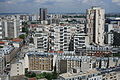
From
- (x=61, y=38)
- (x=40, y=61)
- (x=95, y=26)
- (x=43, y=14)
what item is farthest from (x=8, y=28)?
(x=43, y=14)

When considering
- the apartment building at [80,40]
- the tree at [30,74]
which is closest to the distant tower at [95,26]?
the apartment building at [80,40]

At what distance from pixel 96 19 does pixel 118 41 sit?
167 centimetres

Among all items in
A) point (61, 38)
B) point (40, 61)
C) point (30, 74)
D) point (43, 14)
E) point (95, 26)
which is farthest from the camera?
point (43, 14)

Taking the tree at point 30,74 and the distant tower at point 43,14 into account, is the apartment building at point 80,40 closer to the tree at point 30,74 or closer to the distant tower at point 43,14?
the tree at point 30,74

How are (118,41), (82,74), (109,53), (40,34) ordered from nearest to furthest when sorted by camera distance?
(82,74), (109,53), (40,34), (118,41)

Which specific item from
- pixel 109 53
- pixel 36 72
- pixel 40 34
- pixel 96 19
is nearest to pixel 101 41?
pixel 96 19

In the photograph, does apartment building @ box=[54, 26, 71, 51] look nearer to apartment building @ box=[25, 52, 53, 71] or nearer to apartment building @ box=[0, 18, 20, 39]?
apartment building @ box=[25, 52, 53, 71]

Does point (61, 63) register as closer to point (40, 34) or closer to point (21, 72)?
point (21, 72)

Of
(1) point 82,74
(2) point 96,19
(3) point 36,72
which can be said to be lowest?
(3) point 36,72

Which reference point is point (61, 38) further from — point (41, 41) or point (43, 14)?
point (43, 14)

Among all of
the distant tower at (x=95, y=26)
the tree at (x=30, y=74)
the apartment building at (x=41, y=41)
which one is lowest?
the tree at (x=30, y=74)

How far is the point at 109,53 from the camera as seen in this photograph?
6.82 m

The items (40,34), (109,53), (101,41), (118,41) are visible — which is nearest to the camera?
(109,53)

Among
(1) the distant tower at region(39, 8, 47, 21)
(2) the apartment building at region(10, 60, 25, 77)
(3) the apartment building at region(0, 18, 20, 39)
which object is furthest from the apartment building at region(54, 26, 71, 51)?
(1) the distant tower at region(39, 8, 47, 21)
